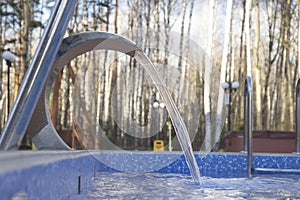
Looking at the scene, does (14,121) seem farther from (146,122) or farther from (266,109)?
(266,109)

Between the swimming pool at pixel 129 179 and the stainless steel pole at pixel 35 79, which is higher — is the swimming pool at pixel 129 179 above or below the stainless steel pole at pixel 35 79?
below

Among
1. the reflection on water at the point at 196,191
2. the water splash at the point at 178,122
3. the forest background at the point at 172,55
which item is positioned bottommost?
the reflection on water at the point at 196,191

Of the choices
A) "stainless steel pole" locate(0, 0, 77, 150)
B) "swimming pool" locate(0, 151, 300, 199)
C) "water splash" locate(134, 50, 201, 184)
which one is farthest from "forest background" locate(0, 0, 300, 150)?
"stainless steel pole" locate(0, 0, 77, 150)

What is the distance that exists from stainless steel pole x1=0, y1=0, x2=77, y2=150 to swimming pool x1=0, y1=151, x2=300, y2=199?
0.07 m

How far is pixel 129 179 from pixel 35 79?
93.7 inches

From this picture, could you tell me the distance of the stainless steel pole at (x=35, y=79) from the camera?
35.4 inches

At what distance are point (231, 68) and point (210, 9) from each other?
8.98 ft

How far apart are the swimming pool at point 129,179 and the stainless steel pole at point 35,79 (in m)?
0.07

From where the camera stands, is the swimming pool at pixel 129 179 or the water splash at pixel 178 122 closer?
the swimming pool at pixel 129 179

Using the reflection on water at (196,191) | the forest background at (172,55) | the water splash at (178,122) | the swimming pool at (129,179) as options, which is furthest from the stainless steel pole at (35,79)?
the forest background at (172,55)

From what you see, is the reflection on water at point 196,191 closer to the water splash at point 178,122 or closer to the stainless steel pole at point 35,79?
the water splash at point 178,122

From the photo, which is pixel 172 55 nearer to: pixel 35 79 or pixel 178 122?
pixel 178 122

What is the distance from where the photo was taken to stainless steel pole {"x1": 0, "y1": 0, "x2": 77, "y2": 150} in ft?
2.95

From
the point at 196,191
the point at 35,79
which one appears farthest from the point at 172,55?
the point at 35,79
